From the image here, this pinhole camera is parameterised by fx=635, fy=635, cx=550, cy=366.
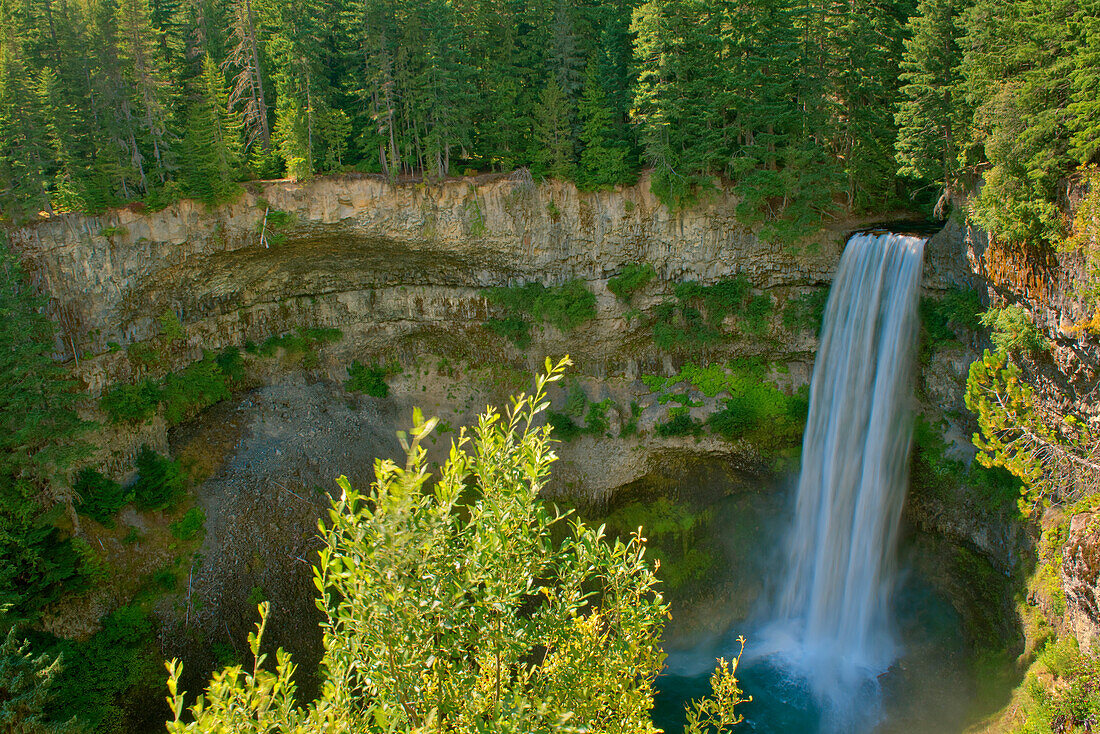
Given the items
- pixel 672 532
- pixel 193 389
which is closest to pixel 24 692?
pixel 193 389

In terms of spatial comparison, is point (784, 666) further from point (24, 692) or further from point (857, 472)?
point (24, 692)

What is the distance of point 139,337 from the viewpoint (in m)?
24.8

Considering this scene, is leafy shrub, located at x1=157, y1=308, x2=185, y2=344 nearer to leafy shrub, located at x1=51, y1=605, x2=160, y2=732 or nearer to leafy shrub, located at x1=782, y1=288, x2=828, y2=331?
leafy shrub, located at x1=51, y1=605, x2=160, y2=732

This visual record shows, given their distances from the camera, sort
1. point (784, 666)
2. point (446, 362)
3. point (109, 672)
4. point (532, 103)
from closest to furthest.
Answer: point (109, 672) → point (784, 666) → point (532, 103) → point (446, 362)

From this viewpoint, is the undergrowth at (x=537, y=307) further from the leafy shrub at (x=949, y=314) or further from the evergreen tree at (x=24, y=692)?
the evergreen tree at (x=24, y=692)

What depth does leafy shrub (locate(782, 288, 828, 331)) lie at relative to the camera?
2633 cm

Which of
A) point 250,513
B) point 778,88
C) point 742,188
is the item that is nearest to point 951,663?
point 742,188

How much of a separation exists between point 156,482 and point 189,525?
2.16 metres

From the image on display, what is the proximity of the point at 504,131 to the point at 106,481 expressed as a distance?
2083 centimetres

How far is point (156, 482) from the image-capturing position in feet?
77.7

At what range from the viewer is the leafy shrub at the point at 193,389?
2551 cm

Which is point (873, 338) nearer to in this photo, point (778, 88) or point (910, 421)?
point (910, 421)

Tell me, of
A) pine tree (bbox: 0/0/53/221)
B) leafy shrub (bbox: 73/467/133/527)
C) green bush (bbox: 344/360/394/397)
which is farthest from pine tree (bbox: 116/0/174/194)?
leafy shrub (bbox: 73/467/133/527)

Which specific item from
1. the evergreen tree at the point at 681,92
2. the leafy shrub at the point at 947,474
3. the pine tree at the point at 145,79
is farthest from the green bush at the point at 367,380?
the leafy shrub at the point at 947,474
